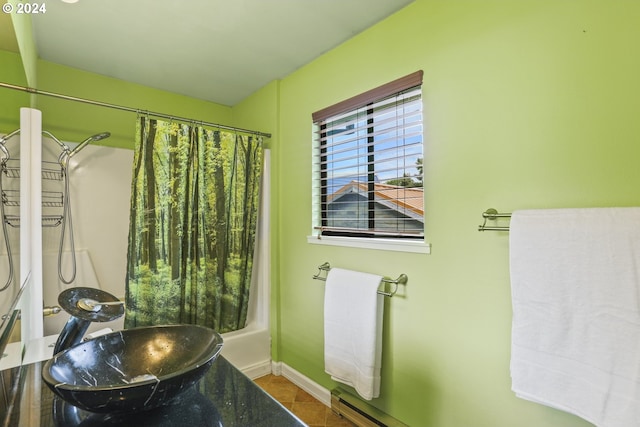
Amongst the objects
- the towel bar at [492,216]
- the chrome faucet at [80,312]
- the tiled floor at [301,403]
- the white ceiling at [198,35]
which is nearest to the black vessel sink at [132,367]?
the chrome faucet at [80,312]

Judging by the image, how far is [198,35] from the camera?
6.37 ft

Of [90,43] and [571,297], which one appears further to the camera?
[90,43]

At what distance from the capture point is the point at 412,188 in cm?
170

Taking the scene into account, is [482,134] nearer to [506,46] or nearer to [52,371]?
[506,46]

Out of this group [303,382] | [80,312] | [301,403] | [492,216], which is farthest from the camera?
[303,382]

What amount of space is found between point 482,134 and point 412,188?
43 cm

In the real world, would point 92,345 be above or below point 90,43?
below

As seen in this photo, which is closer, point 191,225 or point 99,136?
point 191,225

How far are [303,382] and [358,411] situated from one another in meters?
0.58

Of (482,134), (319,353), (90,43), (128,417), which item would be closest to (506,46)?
(482,134)

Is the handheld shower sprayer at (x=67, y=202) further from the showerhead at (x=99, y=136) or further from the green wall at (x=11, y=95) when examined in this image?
the green wall at (x=11, y=95)


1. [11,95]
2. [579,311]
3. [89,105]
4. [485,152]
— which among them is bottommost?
[579,311]

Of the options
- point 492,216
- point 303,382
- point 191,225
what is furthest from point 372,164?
point 303,382

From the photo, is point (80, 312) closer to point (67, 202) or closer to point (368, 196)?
point (368, 196)
